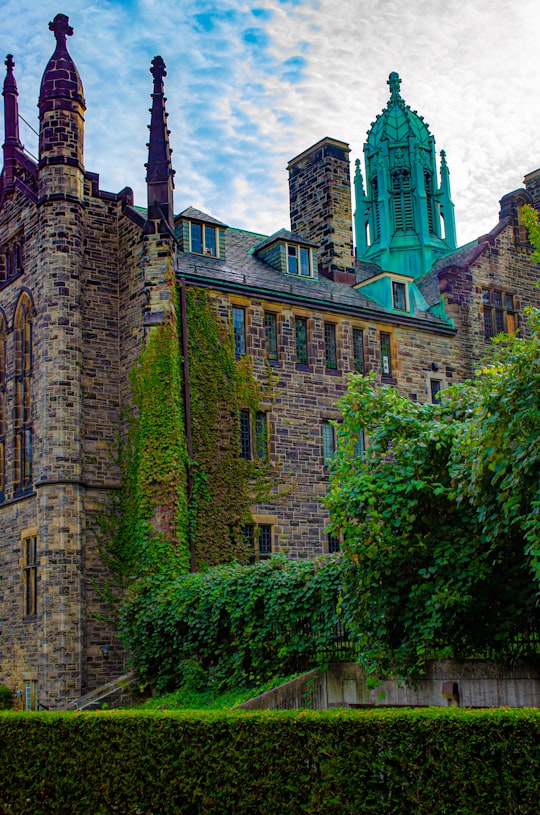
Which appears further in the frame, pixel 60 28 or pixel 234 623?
pixel 60 28

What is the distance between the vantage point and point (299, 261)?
31.1 meters

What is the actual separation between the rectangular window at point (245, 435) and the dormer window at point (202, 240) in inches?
208

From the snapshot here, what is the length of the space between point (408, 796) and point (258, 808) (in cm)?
206

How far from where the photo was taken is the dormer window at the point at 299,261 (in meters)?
30.9

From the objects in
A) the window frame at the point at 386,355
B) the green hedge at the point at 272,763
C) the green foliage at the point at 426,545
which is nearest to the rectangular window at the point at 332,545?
the window frame at the point at 386,355

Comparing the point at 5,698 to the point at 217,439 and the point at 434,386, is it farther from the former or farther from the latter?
the point at 434,386

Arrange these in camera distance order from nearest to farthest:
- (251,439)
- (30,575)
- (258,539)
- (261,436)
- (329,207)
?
(258,539), (30,575), (251,439), (261,436), (329,207)

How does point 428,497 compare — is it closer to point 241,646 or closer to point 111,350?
point 241,646

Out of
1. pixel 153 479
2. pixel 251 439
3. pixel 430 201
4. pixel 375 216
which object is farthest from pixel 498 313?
pixel 153 479

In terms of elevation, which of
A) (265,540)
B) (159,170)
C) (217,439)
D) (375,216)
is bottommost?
(265,540)

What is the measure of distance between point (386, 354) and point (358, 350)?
1.11 metres

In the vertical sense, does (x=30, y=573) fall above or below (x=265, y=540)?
below

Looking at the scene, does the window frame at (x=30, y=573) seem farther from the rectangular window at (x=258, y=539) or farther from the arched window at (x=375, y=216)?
the arched window at (x=375, y=216)

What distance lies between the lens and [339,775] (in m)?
10.8
